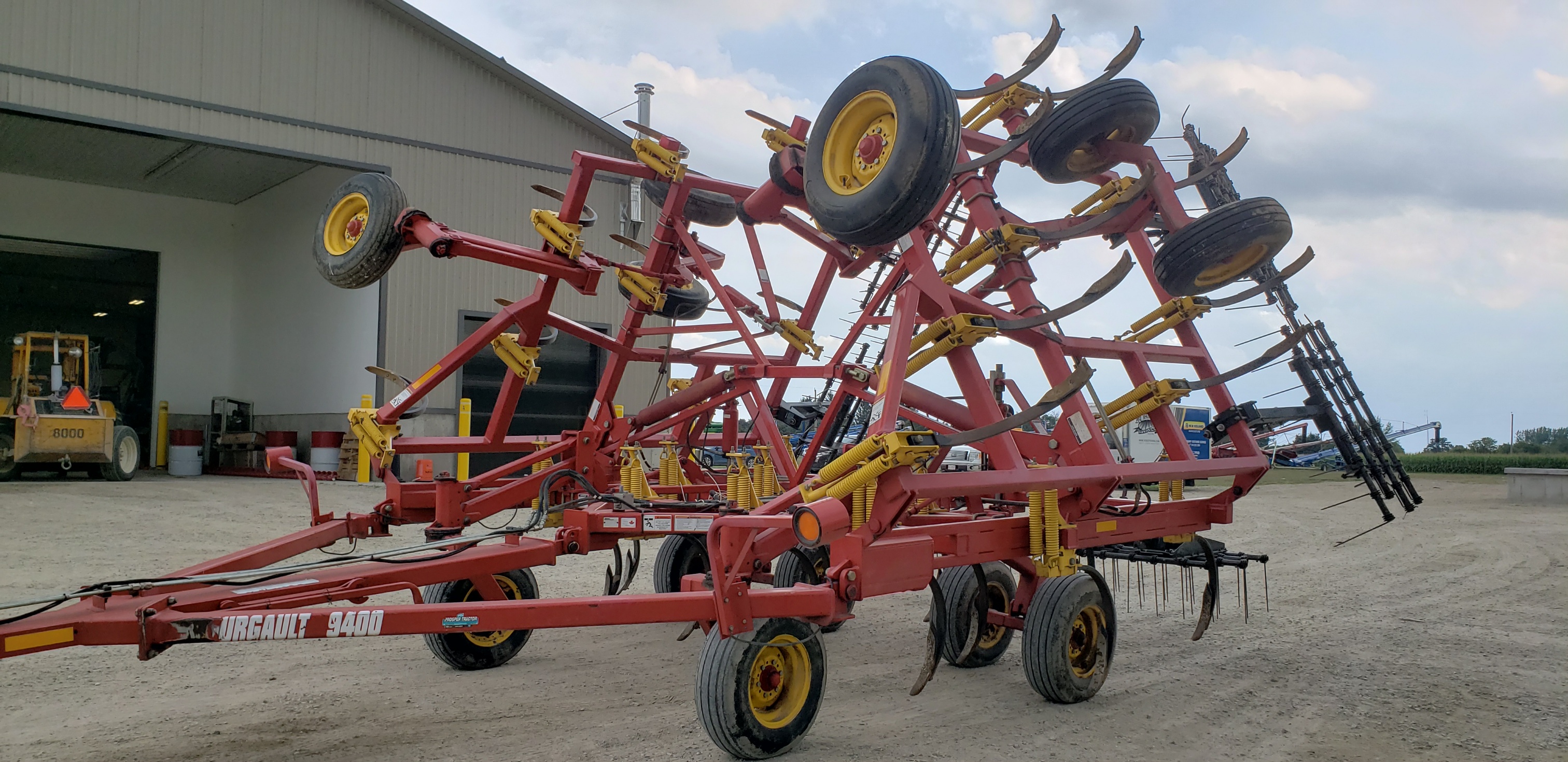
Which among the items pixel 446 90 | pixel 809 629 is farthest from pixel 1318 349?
pixel 446 90

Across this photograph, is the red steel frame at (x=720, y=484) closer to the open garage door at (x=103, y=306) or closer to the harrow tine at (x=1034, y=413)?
the harrow tine at (x=1034, y=413)

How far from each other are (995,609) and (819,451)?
2.00 metres

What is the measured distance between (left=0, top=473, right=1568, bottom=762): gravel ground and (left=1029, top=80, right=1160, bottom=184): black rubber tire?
298 centimetres

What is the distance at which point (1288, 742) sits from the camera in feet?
13.6

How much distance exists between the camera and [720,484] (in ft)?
25.1

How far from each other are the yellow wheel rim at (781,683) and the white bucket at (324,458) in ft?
53.3

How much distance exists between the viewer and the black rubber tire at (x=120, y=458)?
1611 cm

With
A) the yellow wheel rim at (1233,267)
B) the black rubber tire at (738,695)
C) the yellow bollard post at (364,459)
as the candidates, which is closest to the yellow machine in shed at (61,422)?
the yellow bollard post at (364,459)

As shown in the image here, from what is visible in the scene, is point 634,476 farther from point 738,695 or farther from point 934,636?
point 738,695

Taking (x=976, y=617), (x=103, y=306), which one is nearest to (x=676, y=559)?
(x=976, y=617)

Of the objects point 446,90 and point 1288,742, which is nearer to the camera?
point 1288,742

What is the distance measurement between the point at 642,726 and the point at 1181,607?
4.94 meters

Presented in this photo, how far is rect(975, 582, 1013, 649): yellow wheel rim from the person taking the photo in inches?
213

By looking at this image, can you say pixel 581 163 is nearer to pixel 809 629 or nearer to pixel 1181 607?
pixel 809 629
